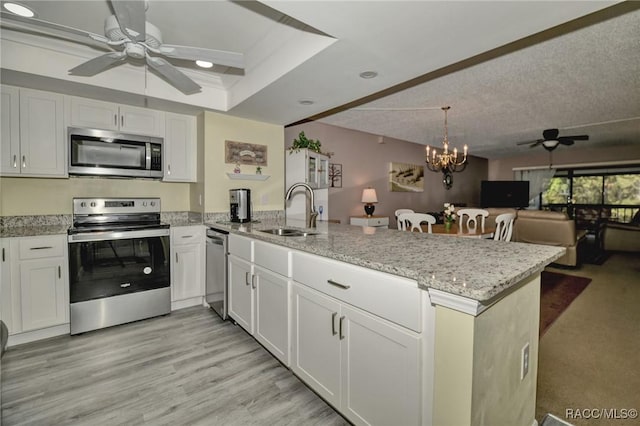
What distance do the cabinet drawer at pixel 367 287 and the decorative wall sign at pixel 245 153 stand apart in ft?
7.13

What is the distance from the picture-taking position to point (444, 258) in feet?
4.53

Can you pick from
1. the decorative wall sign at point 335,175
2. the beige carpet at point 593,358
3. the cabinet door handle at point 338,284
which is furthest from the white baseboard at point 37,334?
the decorative wall sign at point 335,175

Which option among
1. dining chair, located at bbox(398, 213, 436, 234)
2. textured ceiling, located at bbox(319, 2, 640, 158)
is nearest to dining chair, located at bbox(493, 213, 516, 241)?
dining chair, located at bbox(398, 213, 436, 234)

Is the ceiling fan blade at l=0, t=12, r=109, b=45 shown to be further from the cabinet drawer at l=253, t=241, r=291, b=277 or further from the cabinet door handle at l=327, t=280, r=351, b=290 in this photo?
the cabinet door handle at l=327, t=280, r=351, b=290

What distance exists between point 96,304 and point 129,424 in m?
1.45

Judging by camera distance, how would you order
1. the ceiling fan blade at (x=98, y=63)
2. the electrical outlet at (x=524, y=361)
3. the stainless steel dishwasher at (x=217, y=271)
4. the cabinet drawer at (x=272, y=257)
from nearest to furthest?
1. the electrical outlet at (x=524, y=361)
2. the cabinet drawer at (x=272, y=257)
3. the ceiling fan blade at (x=98, y=63)
4. the stainless steel dishwasher at (x=217, y=271)

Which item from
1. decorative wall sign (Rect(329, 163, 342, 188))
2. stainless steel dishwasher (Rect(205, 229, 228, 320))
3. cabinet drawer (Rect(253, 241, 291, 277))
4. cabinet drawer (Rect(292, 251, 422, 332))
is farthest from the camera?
decorative wall sign (Rect(329, 163, 342, 188))

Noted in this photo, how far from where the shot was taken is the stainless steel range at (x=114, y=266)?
260 centimetres

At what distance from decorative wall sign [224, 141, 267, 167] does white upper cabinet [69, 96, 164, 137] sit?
0.72 metres

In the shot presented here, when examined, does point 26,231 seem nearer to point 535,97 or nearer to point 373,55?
point 373,55

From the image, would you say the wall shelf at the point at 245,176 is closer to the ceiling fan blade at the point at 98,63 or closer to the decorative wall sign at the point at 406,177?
the ceiling fan blade at the point at 98,63

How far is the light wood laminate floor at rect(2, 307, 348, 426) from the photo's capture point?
1.67 meters

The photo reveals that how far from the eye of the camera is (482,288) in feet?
3.06

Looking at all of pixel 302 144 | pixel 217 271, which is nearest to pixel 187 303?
pixel 217 271
